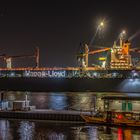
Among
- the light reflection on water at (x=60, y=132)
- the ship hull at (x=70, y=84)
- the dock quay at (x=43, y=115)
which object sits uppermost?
the ship hull at (x=70, y=84)

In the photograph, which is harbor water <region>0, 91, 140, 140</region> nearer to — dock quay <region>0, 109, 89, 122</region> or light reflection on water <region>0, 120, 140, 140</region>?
light reflection on water <region>0, 120, 140, 140</region>

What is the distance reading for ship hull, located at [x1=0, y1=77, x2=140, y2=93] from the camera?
336 feet

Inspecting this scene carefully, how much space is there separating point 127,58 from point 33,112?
87637 mm

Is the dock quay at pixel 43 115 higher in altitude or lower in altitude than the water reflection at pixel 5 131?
higher

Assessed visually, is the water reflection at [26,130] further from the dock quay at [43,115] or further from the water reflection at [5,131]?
the dock quay at [43,115]

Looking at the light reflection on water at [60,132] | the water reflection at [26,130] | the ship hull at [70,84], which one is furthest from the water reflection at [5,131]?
the ship hull at [70,84]

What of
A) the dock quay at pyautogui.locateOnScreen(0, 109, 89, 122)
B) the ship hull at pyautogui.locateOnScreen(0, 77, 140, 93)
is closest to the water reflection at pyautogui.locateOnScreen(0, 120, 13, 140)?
the dock quay at pyautogui.locateOnScreen(0, 109, 89, 122)

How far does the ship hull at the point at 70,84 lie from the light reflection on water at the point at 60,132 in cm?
7137

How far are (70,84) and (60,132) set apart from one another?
273ft

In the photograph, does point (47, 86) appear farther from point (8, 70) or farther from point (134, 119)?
point (134, 119)

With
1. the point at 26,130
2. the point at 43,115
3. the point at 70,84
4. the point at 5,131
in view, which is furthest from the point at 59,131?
the point at 70,84

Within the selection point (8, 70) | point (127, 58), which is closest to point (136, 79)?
point (127, 58)

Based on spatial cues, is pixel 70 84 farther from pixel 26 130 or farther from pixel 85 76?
pixel 26 130

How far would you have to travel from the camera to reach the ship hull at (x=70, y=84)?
102 metres
